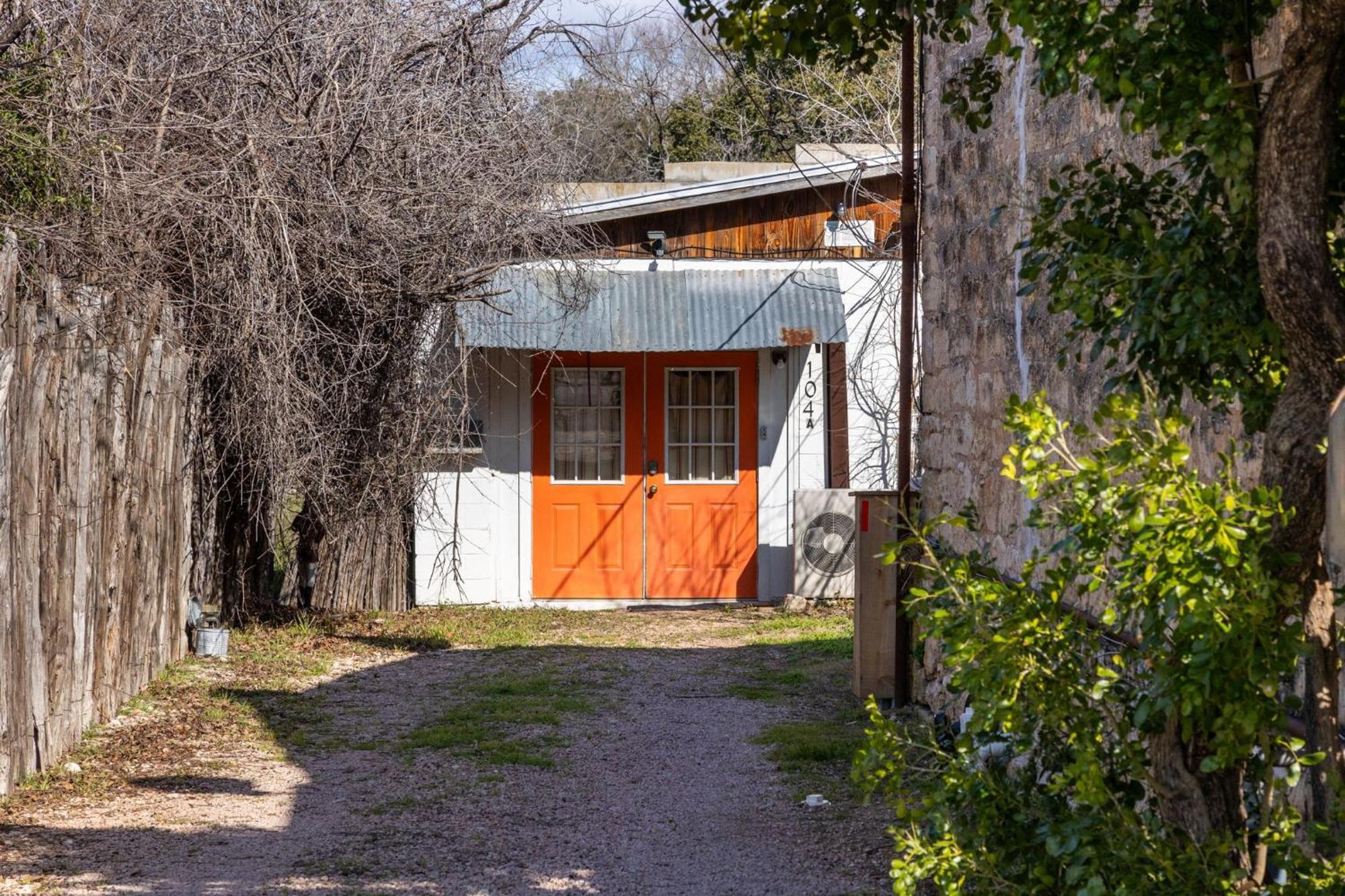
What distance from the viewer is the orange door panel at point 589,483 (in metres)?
12.4

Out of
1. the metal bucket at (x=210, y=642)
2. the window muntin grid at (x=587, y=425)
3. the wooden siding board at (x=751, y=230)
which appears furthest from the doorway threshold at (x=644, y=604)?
the metal bucket at (x=210, y=642)

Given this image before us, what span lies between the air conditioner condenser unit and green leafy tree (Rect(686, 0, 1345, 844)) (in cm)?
916

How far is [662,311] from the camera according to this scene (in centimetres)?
1195

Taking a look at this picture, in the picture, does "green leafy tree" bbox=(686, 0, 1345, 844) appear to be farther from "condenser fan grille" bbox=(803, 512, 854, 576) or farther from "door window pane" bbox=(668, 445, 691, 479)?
"door window pane" bbox=(668, 445, 691, 479)

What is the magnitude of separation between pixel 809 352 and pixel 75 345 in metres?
7.24

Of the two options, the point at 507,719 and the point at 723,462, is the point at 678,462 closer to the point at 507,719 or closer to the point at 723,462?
the point at 723,462

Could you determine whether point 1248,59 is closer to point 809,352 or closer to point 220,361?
point 220,361

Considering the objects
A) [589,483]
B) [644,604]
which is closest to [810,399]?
[589,483]

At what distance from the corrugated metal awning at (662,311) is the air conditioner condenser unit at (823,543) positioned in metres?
1.43

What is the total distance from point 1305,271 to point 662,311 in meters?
9.71

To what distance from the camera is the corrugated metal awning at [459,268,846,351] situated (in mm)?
11297

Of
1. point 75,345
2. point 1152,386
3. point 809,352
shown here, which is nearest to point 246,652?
point 75,345

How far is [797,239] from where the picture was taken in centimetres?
1238

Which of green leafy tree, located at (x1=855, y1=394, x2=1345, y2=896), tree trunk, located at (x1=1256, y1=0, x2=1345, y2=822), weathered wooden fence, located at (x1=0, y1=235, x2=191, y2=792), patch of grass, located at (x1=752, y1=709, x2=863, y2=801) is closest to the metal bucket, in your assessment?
weathered wooden fence, located at (x1=0, y1=235, x2=191, y2=792)
